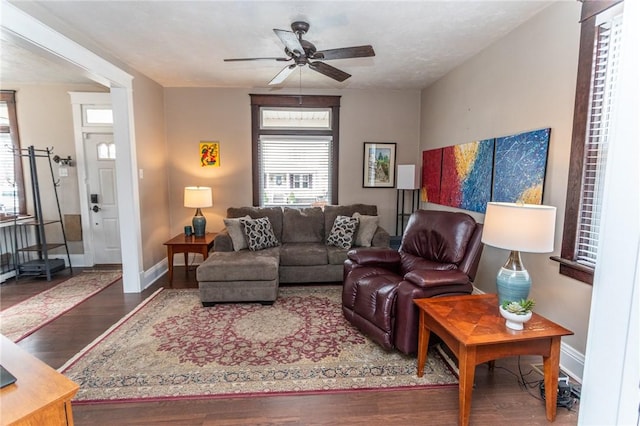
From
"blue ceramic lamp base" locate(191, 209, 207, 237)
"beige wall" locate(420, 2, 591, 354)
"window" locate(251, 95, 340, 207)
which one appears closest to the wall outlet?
"beige wall" locate(420, 2, 591, 354)

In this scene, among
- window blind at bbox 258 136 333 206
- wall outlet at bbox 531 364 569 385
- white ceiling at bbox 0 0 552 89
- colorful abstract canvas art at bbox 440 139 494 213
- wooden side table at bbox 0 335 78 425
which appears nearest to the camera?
wooden side table at bbox 0 335 78 425

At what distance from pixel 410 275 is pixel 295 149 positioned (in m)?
3.12

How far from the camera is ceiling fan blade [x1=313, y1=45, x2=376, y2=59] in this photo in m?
2.46

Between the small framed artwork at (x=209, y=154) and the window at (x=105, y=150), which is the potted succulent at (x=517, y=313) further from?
the window at (x=105, y=150)

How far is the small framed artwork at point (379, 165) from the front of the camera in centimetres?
490

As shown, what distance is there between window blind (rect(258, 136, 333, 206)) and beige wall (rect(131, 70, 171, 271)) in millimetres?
1429

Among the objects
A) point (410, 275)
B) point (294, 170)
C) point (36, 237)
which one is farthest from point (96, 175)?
point (410, 275)

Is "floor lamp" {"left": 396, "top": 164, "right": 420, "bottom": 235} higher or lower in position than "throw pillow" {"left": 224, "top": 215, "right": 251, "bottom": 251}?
higher

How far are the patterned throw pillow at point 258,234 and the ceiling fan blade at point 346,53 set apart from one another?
7.08 ft

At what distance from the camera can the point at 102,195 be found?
464cm

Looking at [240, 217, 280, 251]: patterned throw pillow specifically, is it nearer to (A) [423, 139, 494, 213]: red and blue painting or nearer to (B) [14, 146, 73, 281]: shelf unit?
(A) [423, 139, 494, 213]: red and blue painting

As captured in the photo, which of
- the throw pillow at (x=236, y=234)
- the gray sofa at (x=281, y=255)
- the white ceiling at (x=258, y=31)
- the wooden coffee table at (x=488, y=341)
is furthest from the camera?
the throw pillow at (x=236, y=234)

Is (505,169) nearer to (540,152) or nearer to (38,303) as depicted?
(540,152)

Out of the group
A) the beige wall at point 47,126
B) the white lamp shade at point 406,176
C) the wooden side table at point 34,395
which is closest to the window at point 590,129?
the white lamp shade at point 406,176
